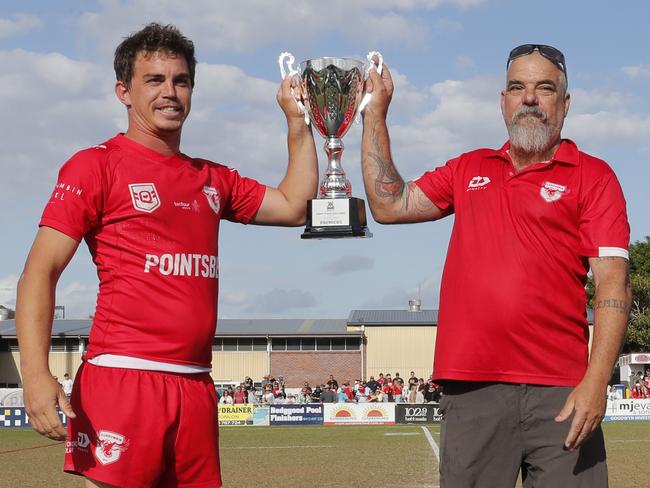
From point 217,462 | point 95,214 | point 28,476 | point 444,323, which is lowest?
point 28,476

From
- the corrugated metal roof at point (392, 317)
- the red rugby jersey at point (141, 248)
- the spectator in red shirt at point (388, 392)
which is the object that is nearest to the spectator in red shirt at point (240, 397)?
the spectator in red shirt at point (388, 392)

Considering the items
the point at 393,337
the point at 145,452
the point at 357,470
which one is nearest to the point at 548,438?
the point at 145,452

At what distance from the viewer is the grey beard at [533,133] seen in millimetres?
4258

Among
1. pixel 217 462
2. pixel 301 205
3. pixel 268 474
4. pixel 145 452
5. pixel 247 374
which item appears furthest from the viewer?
pixel 247 374

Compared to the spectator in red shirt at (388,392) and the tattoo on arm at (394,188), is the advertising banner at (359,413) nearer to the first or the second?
the spectator in red shirt at (388,392)

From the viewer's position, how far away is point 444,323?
430 cm

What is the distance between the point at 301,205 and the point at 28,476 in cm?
1064

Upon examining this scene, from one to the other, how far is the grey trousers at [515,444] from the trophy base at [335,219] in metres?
1.28

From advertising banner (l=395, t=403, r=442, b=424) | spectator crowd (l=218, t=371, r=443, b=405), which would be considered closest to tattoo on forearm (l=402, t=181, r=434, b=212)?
advertising banner (l=395, t=403, r=442, b=424)

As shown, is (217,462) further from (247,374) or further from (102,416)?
(247,374)

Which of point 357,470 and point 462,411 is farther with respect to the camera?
point 357,470

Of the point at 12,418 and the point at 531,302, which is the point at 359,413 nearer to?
the point at 12,418

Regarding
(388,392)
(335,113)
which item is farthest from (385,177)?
(388,392)

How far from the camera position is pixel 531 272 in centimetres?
412
